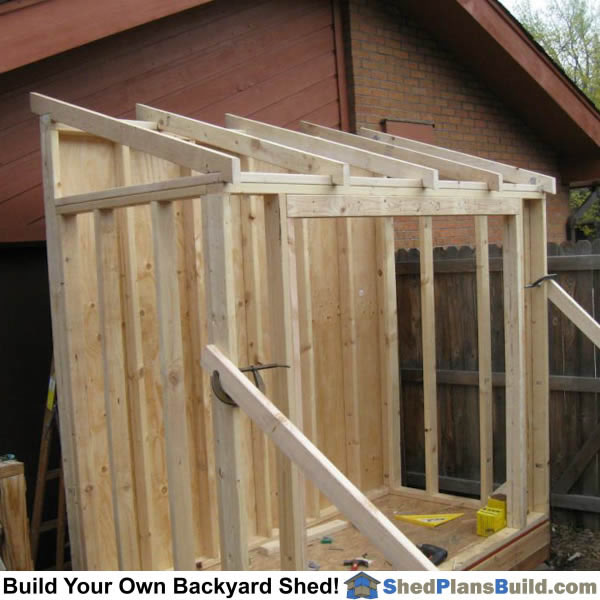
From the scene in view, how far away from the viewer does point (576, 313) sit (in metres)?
Answer: 5.10

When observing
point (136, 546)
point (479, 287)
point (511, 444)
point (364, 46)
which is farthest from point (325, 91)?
point (136, 546)

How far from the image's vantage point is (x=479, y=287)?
17.4 ft

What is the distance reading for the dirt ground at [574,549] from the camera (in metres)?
5.54

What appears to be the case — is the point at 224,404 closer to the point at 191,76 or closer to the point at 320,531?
the point at 320,531

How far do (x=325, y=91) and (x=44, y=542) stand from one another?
3991mm

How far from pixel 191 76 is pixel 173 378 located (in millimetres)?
2575

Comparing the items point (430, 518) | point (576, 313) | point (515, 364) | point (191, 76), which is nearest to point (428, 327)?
point (515, 364)

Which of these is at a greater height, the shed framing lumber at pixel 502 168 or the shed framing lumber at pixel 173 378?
the shed framing lumber at pixel 502 168

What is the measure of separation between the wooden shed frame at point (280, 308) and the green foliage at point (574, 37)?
73.2 ft

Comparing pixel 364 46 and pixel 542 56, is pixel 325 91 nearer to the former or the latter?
pixel 364 46

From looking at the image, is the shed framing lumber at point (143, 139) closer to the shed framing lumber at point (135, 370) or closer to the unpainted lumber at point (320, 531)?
the shed framing lumber at point (135, 370)

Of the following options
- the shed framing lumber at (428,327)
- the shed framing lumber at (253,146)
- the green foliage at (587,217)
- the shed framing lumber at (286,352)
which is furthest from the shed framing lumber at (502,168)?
the green foliage at (587,217)
